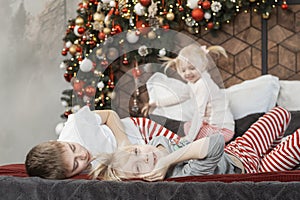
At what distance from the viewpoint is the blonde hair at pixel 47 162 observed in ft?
7.57

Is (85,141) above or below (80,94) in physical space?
below

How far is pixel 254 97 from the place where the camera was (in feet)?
12.2

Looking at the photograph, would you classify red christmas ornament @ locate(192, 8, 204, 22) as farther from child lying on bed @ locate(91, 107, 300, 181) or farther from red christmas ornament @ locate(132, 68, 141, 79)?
red christmas ornament @ locate(132, 68, 141, 79)

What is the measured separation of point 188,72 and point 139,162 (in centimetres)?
40

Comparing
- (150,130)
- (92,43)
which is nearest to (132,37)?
(150,130)

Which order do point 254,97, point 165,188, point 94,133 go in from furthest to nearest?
point 254,97
point 94,133
point 165,188

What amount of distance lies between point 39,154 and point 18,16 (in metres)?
2.99

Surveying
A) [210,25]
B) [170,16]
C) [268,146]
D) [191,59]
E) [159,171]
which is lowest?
[268,146]

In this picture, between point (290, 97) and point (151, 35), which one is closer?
point (151, 35)

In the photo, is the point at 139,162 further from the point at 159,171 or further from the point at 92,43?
the point at 92,43

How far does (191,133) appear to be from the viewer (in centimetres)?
242

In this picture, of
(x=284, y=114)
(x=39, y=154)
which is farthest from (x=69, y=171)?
(x=284, y=114)

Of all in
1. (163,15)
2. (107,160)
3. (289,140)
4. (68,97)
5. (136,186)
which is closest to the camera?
(136,186)

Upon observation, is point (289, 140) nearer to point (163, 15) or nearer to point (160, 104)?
point (160, 104)
